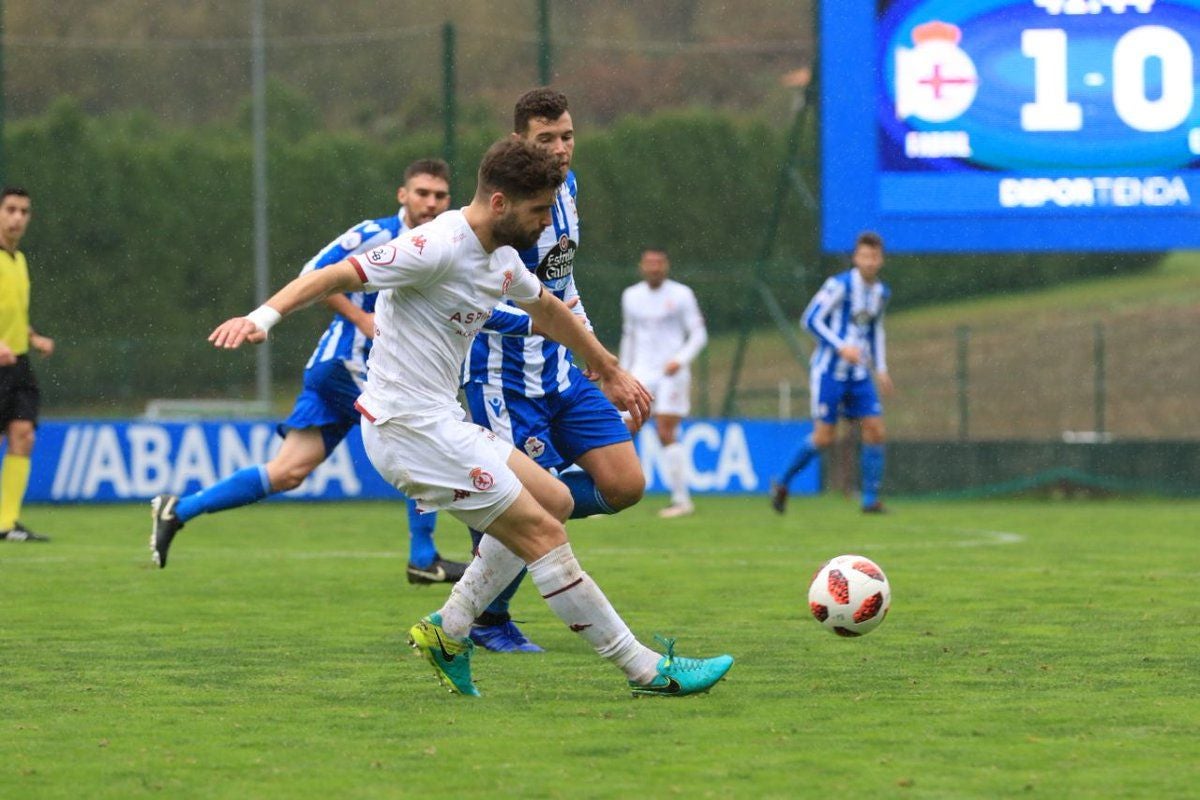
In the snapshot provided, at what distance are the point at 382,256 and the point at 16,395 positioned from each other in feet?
25.1

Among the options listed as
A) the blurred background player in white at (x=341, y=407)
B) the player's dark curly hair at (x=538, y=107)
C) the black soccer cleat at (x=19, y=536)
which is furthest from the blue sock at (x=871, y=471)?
the player's dark curly hair at (x=538, y=107)

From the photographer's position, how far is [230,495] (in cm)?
939

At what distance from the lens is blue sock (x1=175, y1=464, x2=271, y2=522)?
9312 millimetres

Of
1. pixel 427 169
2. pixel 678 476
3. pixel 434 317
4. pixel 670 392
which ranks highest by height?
pixel 427 169

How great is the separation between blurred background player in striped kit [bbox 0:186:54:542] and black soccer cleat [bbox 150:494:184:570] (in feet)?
11.9

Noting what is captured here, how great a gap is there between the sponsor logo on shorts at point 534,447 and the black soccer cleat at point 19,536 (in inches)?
256

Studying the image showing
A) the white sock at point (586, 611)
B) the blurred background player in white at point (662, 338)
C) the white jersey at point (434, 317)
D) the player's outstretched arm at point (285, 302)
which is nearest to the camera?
the player's outstretched arm at point (285, 302)

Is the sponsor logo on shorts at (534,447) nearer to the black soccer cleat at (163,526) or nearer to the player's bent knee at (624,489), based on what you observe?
the player's bent knee at (624,489)

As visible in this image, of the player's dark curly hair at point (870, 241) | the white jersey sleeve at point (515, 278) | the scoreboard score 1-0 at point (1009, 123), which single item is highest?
the scoreboard score 1-0 at point (1009, 123)

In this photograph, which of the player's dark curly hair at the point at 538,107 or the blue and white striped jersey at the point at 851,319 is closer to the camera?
the player's dark curly hair at the point at 538,107

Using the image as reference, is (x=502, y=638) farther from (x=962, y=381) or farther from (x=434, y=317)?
(x=962, y=381)

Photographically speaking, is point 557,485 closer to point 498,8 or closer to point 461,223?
point 461,223

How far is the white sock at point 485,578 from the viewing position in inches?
248

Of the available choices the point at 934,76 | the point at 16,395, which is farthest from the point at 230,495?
the point at 934,76
